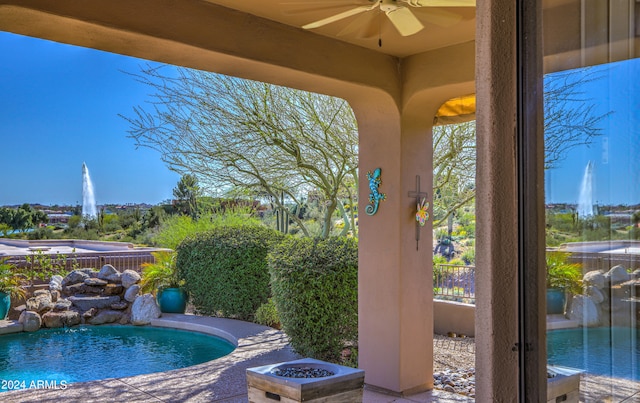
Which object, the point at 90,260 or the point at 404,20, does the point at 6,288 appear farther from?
the point at 404,20

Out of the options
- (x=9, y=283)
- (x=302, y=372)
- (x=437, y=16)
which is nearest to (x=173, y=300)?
(x=9, y=283)

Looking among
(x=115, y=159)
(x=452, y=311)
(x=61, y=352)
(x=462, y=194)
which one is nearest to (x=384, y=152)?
(x=452, y=311)

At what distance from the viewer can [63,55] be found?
23.7 m

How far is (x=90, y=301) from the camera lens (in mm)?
9953

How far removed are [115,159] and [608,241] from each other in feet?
83.9

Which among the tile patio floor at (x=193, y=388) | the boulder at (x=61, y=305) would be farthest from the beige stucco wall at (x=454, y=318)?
the boulder at (x=61, y=305)

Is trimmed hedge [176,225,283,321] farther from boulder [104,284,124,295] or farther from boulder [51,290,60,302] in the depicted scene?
boulder [51,290,60,302]

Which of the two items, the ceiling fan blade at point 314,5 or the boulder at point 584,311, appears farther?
the ceiling fan blade at point 314,5

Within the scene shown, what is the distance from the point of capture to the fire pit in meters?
3.79

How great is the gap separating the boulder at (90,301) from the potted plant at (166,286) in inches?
24.5

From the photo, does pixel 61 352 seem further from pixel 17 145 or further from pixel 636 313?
pixel 17 145

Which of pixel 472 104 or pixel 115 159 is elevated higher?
pixel 115 159

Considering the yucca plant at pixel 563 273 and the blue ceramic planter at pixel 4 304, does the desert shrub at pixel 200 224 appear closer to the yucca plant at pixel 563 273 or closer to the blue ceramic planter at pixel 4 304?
the blue ceramic planter at pixel 4 304

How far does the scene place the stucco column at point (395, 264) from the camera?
17.8ft
